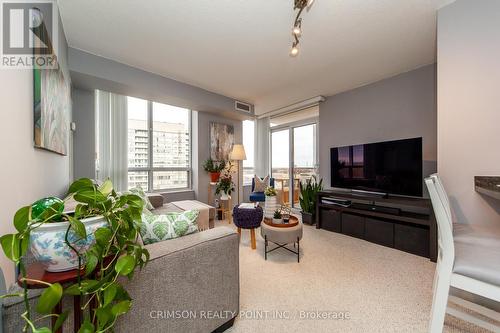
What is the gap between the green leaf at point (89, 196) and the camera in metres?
0.66

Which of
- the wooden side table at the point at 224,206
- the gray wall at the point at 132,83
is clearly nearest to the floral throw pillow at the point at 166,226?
the gray wall at the point at 132,83

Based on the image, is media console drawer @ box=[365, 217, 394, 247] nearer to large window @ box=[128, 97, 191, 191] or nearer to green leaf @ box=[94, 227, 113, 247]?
green leaf @ box=[94, 227, 113, 247]

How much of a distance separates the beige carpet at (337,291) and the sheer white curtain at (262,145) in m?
3.14

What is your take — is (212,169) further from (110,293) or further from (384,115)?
(110,293)

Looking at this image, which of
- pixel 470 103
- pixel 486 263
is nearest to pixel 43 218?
pixel 486 263

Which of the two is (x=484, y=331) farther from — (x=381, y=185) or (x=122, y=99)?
(x=122, y=99)

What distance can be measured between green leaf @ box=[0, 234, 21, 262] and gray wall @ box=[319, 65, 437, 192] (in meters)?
3.75

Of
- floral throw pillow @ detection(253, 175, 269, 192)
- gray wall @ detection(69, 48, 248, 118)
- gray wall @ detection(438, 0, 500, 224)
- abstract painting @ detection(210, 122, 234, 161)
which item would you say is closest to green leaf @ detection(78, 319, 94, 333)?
gray wall @ detection(438, 0, 500, 224)

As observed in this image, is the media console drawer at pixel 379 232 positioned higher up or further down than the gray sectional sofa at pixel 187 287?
further down

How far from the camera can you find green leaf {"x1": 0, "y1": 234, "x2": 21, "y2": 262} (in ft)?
1.61

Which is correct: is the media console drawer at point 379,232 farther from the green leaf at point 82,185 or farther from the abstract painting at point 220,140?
the green leaf at point 82,185

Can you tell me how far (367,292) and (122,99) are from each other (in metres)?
4.25

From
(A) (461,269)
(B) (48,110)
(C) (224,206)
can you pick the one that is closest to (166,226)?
(B) (48,110)

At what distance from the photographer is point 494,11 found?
4.92ft
